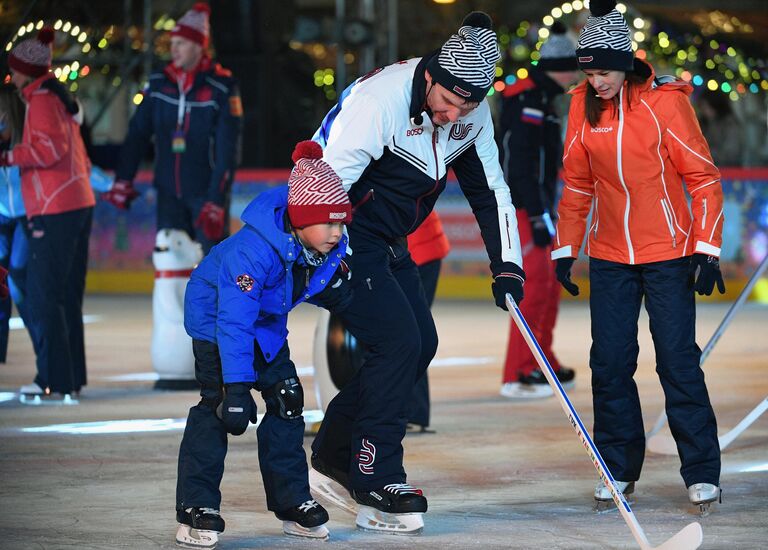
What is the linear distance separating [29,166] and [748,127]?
11.9 m

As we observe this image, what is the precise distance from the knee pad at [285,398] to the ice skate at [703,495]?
1487 mm

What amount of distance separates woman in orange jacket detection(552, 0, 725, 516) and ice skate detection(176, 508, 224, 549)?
1466mm

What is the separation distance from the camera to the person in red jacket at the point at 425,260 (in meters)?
6.81

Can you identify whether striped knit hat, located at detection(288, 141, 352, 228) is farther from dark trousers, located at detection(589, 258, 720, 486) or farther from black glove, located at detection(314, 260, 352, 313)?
dark trousers, located at detection(589, 258, 720, 486)

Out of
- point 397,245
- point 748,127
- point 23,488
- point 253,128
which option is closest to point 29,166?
point 23,488

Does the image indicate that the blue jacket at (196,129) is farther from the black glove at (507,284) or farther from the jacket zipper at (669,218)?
the jacket zipper at (669,218)

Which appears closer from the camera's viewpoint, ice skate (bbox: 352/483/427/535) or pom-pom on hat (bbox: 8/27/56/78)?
ice skate (bbox: 352/483/427/535)

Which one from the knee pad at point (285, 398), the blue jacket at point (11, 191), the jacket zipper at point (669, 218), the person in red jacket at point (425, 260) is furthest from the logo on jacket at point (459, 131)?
the blue jacket at point (11, 191)

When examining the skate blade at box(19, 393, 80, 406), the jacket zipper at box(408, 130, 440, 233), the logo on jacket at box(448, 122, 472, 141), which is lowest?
the skate blade at box(19, 393, 80, 406)

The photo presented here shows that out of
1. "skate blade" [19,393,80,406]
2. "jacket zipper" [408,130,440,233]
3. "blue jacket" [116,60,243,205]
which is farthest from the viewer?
"blue jacket" [116,60,243,205]

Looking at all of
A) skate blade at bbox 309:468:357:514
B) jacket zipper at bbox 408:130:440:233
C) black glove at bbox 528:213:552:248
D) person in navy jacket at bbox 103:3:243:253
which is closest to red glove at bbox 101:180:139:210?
person in navy jacket at bbox 103:3:243:253

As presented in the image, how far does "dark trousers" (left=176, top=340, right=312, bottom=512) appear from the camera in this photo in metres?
4.65

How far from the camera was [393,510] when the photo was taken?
16.0ft

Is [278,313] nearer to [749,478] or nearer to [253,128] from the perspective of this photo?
[749,478]
